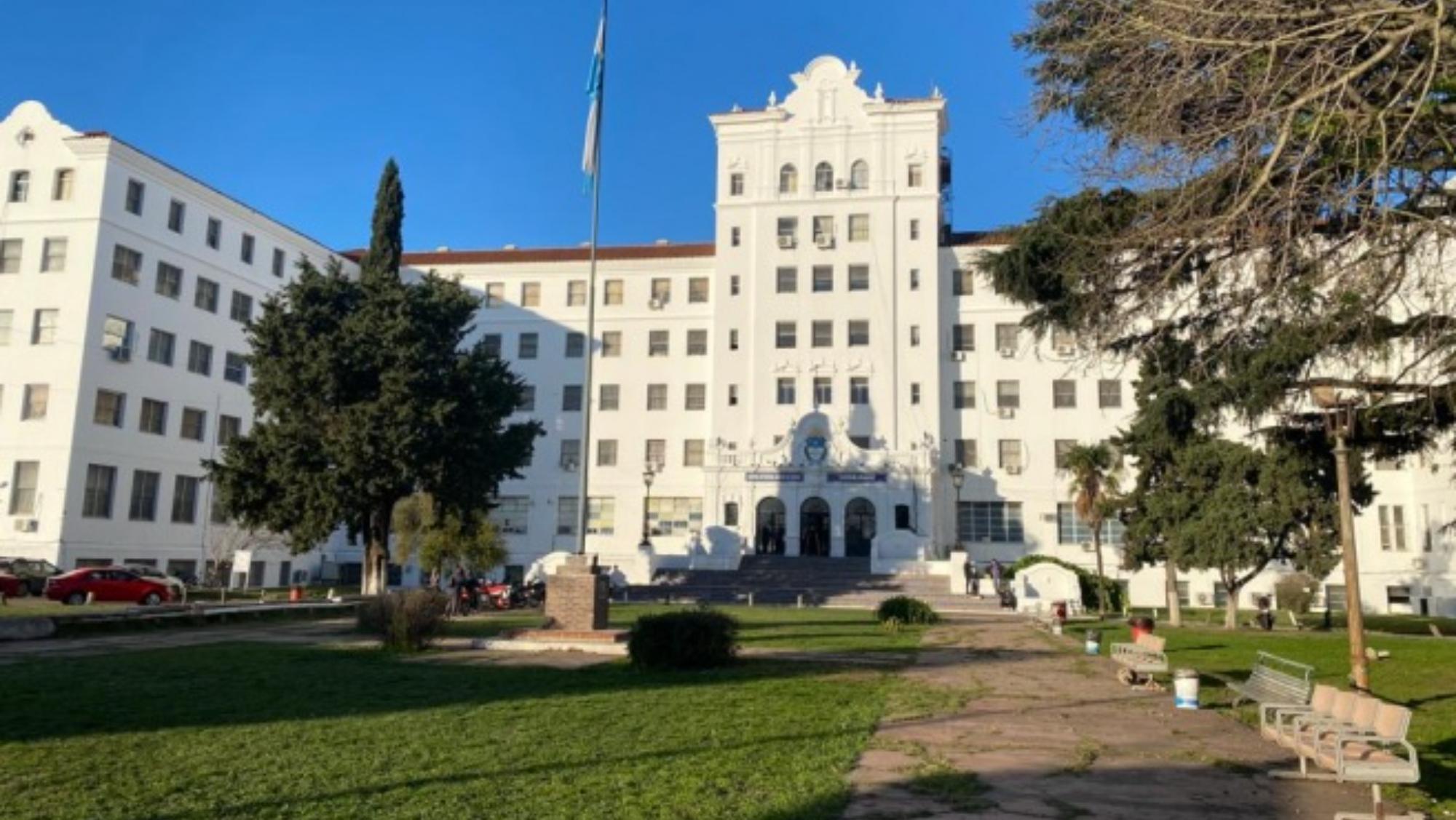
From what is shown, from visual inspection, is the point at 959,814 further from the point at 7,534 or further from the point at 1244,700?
the point at 7,534

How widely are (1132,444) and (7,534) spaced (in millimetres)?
42236

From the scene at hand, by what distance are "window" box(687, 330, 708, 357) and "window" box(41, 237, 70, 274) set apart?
2962 cm

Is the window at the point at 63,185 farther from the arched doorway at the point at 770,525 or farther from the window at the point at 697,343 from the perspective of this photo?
the arched doorway at the point at 770,525

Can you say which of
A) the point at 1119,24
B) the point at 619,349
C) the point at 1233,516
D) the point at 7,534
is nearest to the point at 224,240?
the point at 7,534

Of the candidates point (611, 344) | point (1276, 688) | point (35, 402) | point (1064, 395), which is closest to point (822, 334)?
point (611, 344)

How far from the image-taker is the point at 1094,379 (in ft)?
171

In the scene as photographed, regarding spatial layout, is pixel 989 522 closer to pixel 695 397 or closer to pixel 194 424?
pixel 695 397

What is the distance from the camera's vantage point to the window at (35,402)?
3994cm

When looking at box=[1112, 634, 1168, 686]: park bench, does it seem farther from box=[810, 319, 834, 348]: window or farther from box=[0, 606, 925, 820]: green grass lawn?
box=[810, 319, 834, 348]: window

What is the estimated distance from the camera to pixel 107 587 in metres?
29.9

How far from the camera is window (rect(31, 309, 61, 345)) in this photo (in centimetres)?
4056

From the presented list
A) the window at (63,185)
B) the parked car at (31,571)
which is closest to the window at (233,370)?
the window at (63,185)

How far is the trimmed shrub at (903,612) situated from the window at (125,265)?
35872 millimetres

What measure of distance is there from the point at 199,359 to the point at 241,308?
3.90 m
